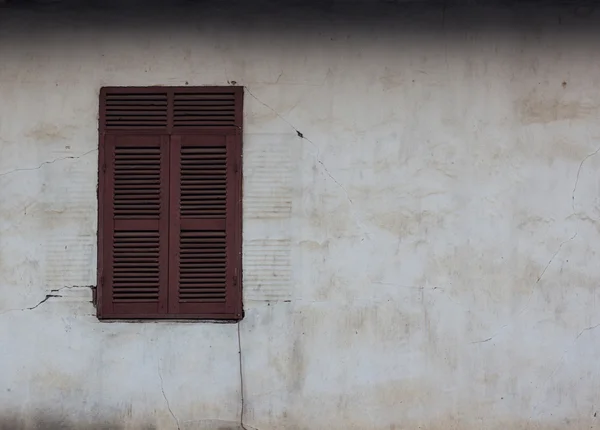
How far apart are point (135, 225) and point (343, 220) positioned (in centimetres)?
129

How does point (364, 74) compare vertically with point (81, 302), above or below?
above

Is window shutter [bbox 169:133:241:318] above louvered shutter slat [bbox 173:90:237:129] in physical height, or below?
below

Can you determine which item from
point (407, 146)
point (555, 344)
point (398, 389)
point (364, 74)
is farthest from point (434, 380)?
point (364, 74)

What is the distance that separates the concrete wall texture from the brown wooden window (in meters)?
0.09

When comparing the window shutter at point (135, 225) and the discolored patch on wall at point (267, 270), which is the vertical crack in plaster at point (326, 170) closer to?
the discolored patch on wall at point (267, 270)

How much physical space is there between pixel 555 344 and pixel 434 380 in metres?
0.79

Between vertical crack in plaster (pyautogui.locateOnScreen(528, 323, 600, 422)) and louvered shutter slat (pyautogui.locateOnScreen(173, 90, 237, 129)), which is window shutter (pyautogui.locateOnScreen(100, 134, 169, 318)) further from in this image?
vertical crack in plaster (pyautogui.locateOnScreen(528, 323, 600, 422))

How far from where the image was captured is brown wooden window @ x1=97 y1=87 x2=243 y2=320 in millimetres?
4906

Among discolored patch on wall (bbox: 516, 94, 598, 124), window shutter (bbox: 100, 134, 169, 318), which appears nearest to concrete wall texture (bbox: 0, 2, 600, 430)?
discolored patch on wall (bbox: 516, 94, 598, 124)

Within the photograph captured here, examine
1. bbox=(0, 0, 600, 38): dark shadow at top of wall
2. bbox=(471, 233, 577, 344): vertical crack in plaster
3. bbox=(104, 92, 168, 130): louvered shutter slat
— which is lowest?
bbox=(471, 233, 577, 344): vertical crack in plaster

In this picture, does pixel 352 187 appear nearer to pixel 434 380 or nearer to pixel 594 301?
pixel 434 380

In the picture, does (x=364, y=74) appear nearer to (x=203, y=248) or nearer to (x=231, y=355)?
(x=203, y=248)

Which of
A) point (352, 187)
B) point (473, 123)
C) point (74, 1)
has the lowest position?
point (352, 187)

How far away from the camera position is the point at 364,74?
16.4 ft
